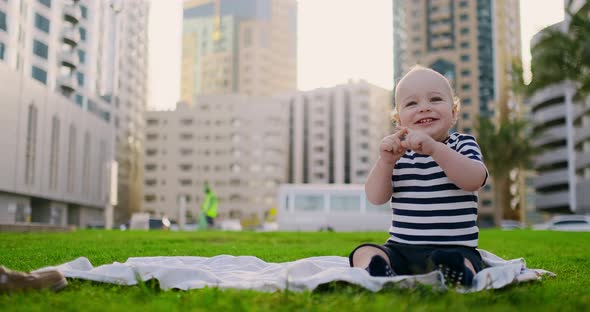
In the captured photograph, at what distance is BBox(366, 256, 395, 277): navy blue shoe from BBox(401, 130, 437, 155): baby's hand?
2.27 feet

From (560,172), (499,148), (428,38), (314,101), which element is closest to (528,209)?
(560,172)

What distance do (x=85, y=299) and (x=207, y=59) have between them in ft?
477

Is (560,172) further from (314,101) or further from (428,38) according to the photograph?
(314,101)

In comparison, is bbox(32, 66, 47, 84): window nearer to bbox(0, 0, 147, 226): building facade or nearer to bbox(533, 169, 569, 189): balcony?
bbox(0, 0, 147, 226): building facade

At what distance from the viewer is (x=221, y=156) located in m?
100

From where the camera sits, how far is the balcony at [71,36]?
51.1 meters

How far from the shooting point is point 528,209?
100125mm

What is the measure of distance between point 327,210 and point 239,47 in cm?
11042

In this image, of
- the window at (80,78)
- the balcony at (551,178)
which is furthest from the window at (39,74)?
the balcony at (551,178)

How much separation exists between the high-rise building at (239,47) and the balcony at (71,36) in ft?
258

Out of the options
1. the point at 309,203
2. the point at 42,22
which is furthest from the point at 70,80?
the point at 309,203

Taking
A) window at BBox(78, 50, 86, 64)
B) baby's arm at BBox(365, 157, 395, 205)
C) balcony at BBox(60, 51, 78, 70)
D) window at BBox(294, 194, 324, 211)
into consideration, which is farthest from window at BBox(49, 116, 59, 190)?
baby's arm at BBox(365, 157, 395, 205)

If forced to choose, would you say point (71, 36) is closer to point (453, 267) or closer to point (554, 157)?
point (453, 267)

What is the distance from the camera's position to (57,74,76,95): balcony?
50.8 metres
